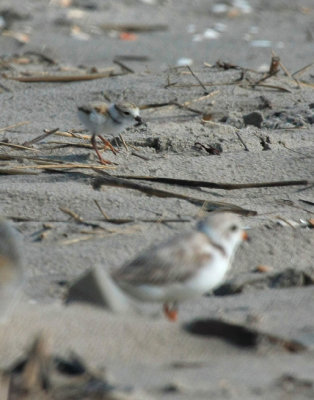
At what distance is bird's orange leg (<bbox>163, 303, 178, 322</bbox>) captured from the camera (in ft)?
10.2

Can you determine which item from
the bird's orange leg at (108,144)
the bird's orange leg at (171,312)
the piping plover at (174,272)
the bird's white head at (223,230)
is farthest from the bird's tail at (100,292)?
the bird's orange leg at (108,144)

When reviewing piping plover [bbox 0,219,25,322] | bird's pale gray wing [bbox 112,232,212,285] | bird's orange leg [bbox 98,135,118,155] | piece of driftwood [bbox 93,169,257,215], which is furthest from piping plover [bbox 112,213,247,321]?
bird's orange leg [bbox 98,135,118,155]

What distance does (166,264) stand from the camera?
314 cm

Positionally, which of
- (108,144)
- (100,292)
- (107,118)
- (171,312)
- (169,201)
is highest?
(100,292)

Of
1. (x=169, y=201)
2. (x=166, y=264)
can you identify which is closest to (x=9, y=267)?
(x=166, y=264)

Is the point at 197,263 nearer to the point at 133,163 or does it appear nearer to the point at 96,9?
the point at 133,163

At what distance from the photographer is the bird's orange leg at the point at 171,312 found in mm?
3112

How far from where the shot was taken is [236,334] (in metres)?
2.86

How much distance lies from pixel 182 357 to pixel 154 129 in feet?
10.5

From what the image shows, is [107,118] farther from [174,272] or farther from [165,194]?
[174,272]

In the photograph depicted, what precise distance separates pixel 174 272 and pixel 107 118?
2.50m

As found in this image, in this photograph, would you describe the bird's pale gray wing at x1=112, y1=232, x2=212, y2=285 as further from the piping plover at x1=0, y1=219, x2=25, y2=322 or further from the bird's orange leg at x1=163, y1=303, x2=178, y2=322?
the piping plover at x1=0, y1=219, x2=25, y2=322

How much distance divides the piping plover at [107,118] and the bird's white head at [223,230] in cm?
206

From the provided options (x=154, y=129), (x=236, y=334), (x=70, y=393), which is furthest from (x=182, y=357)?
(x=154, y=129)
